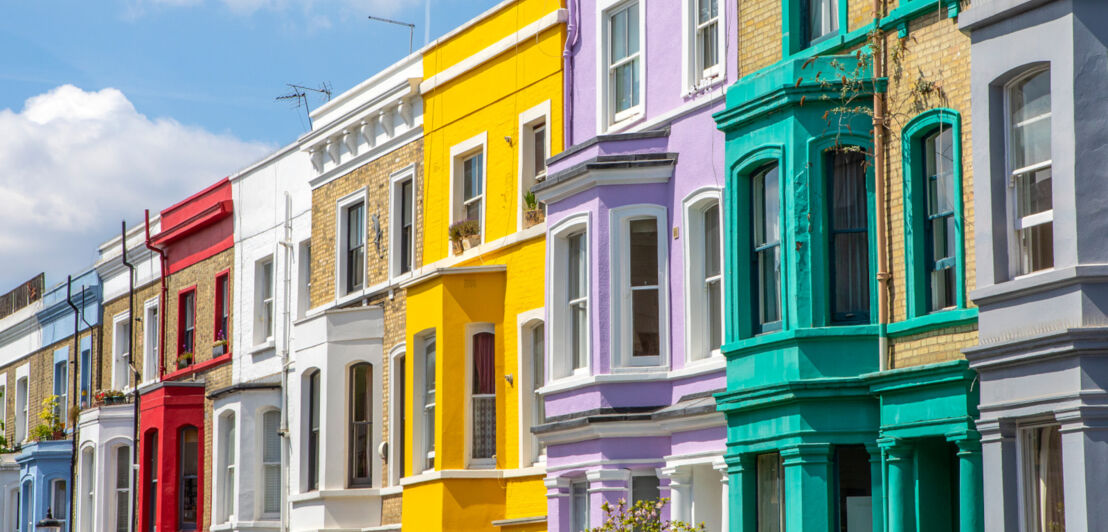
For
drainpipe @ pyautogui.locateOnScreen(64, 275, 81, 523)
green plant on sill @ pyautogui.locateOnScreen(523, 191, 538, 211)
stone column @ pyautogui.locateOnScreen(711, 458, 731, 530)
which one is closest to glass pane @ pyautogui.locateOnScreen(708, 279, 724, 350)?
stone column @ pyautogui.locateOnScreen(711, 458, 731, 530)

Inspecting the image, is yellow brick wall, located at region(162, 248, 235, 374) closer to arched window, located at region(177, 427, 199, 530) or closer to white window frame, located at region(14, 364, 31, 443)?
arched window, located at region(177, 427, 199, 530)

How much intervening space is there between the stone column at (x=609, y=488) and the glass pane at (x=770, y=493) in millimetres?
2994

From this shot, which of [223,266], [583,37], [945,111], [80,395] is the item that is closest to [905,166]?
[945,111]

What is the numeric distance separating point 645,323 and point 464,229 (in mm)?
5336

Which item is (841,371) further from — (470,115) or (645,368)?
(470,115)

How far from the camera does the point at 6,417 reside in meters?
50.3

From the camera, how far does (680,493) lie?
21500 mm

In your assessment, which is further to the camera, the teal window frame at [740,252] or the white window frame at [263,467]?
the white window frame at [263,467]

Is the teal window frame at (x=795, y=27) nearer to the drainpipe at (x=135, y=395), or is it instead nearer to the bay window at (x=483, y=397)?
the bay window at (x=483, y=397)

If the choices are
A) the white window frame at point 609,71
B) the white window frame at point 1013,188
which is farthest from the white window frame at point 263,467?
the white window frame at point 1013,188

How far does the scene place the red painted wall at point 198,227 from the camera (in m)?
36.5

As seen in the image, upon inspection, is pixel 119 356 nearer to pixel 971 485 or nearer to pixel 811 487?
pixel 811 487

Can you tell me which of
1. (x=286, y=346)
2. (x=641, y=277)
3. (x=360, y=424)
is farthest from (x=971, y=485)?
(x=286, y=346)

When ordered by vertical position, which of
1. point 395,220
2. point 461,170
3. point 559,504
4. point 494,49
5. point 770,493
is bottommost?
point 559,504
